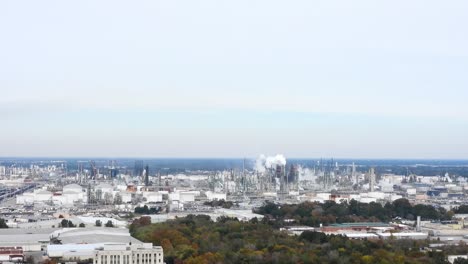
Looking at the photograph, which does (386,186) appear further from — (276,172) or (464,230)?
(464,230)

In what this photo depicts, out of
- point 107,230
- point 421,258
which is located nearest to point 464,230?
point 421,258

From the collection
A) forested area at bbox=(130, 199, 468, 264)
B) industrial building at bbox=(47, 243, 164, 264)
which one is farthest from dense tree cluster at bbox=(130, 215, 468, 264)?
industrial building at bbox=(47, 243, 164, 264)

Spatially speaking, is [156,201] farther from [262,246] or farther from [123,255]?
[123,255]

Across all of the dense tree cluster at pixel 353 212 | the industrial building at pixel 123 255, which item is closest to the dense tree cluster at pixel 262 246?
the industrial building at pixel 123 255

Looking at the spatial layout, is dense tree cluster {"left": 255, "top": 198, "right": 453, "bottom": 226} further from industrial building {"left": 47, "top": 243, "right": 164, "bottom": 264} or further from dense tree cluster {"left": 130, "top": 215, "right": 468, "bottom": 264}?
industrial building {"left": 47, "top": 243, "right": 164, "bottom": 264}

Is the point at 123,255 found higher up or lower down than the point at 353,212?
lower down

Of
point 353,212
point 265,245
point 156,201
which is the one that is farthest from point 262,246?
point 156,201
